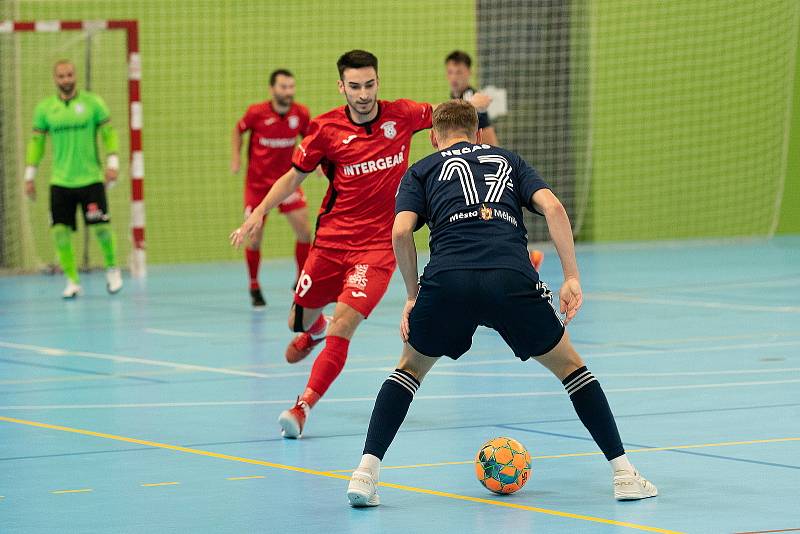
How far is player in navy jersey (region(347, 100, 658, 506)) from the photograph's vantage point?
5898 millimetres

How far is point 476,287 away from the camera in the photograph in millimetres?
5898

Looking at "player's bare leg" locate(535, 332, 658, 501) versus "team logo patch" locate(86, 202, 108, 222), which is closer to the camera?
"player's bare leg" locate(535, 332, 658, 501)

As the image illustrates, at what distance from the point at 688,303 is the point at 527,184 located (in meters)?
8.29

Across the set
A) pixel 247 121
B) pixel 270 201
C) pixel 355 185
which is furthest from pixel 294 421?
pixel 247 121

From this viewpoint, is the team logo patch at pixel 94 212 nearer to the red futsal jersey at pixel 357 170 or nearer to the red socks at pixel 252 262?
the red socks at pixel 252 262

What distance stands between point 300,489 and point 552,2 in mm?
16312

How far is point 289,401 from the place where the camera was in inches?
352

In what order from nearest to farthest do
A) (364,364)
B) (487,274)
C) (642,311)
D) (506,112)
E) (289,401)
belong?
1. (487,274)
2. (289,401)
3. (364,364)
4. (642,311)
5. (506,112)

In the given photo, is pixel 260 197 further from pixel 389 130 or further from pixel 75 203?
pixel 389 130

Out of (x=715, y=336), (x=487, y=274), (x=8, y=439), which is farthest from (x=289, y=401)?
(x=715, y=336)

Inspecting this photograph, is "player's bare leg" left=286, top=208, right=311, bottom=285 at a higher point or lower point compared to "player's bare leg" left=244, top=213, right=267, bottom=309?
higher

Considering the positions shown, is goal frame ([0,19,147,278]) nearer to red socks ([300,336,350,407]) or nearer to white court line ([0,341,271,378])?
white court line ([0,341,271,378])

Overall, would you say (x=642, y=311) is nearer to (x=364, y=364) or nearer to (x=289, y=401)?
(x=364, y=364)

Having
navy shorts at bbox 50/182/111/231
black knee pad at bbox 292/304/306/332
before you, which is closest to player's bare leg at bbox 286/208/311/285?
navy shorts at bbox 50/182/111/231
